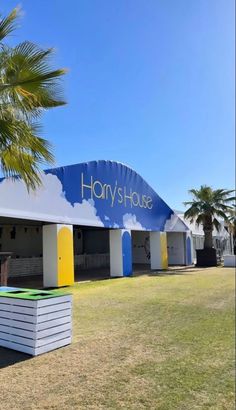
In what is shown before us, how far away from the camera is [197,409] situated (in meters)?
4.13

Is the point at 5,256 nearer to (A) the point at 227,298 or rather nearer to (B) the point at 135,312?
(B) the point at 135,312

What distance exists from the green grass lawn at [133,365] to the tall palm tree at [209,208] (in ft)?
62.2

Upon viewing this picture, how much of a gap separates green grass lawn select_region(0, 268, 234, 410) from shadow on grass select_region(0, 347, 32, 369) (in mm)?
14

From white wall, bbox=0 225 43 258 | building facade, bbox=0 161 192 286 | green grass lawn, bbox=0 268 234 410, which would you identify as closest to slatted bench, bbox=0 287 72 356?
green grass lawn, bbox=0 268 234 410

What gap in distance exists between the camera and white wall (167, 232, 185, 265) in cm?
2873

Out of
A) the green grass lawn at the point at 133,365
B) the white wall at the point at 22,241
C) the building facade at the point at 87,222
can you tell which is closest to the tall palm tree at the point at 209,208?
the building facade at the point at 87,222

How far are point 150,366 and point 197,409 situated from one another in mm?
1375

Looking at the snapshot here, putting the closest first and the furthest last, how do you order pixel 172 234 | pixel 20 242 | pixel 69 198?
1. pixel 69 198
2. pixel 20 242
3. pixel 172 234

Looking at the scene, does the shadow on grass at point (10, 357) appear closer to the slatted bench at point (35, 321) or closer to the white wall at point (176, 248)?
the slatted bench at point (35, 321)

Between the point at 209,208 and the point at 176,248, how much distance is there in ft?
12.6

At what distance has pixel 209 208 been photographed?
92.7ft

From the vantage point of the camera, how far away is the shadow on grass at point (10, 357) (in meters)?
5.53

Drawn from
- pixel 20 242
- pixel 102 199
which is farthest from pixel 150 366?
pixel 20 242

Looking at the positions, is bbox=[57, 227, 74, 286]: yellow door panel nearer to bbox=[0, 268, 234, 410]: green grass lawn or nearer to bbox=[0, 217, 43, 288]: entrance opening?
bbox=[0, 268, 234, 410]: green grass lawn
